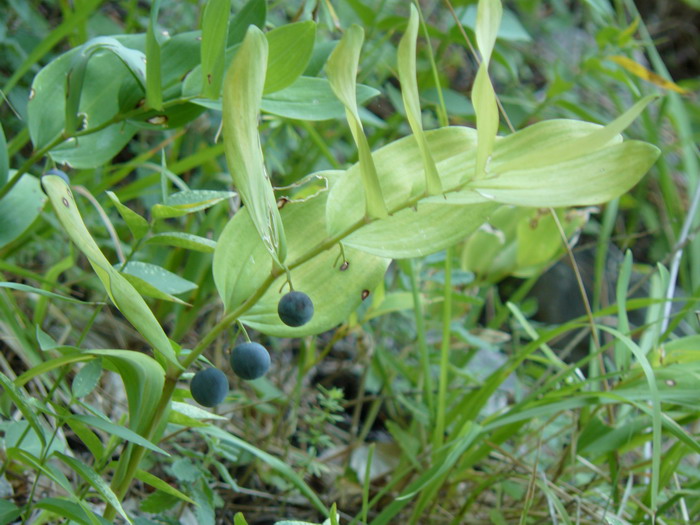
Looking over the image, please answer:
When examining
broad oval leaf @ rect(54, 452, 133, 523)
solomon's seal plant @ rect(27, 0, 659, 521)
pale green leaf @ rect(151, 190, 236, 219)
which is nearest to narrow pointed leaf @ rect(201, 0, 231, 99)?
solomon's seal plant @ rect(27, 0, 659, 521)

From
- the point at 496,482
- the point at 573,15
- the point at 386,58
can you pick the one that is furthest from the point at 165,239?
the point at 573,15

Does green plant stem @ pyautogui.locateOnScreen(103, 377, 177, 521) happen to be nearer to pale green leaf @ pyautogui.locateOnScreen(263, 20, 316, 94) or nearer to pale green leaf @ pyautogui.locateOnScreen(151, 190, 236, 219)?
pale green leaf @ pyautogui.locateOnScreen(151, 190, 236, 219)

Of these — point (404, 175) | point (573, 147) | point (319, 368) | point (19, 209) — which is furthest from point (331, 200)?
point (319, 368)

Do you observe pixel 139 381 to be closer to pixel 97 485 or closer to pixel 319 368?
pixel 97 485

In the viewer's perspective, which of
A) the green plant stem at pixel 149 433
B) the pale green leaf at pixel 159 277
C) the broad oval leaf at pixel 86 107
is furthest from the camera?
the broad oval leaf at pixel 86 107

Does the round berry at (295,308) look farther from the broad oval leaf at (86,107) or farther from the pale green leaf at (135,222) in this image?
the broad oval leaf at (86,107)

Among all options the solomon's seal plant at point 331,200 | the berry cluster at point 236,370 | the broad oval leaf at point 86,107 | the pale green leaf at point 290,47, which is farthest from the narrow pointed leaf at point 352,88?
the broad oval leaf at point 86,107
